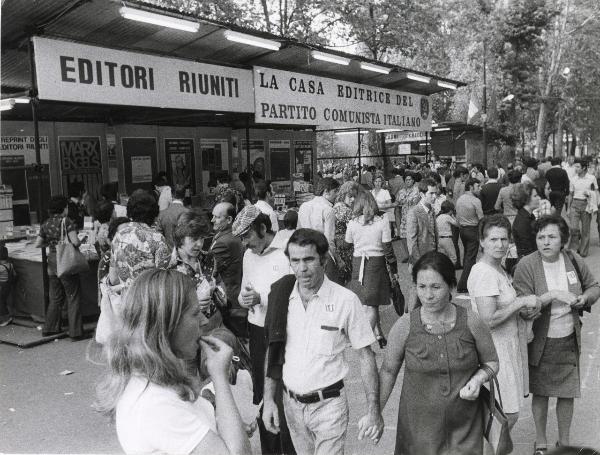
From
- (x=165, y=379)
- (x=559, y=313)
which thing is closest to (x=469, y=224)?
(x=559, y=313)

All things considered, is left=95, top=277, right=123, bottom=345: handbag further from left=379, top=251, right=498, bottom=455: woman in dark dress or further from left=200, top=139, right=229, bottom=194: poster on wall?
left=200, top=139, right=229, bottom=194: poster on wall

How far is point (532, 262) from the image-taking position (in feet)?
14.1

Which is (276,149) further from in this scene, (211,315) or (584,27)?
(584,27)

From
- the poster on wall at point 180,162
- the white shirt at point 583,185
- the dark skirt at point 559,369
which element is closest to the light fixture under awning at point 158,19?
the dark skirt at point 559,369

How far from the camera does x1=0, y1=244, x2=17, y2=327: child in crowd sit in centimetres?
863

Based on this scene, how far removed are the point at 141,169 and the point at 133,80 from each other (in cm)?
602

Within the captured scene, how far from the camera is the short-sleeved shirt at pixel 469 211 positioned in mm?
9750

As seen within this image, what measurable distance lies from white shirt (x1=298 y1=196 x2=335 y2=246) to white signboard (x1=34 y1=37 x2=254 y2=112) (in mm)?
1946

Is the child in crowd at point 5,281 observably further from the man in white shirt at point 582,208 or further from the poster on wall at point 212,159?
the man in white shirt at point 582,208

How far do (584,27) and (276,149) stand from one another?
87.8 ft

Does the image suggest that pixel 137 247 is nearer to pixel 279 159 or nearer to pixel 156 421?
pixel 156 421

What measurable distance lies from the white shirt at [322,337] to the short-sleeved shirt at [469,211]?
689 centimetres

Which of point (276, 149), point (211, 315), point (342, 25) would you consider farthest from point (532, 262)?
point (342, 25)

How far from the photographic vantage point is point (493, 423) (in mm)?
3146
